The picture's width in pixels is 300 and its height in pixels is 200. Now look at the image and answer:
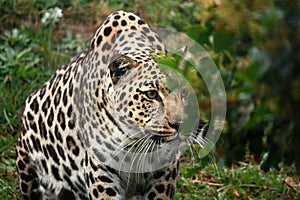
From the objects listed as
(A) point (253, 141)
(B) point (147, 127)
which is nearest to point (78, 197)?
(B) point (147, 127)

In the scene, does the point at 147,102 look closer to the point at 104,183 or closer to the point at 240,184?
the point at 104,183

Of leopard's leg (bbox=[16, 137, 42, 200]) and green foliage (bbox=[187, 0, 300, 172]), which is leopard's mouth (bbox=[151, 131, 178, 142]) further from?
leopard's leg (bbox=[16, 137, 42, 200])

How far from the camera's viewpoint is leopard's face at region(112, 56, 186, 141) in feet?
17.4

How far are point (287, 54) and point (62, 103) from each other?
398 centimetres

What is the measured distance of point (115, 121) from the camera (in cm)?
574

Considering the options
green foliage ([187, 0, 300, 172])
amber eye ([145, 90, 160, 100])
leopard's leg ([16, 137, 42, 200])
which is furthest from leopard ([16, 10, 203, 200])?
green foliage ([187, 0, 300, 172])

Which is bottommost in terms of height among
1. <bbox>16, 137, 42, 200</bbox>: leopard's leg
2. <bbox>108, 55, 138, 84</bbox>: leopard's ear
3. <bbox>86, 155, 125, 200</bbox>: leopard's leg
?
<bbox>16, 137, 42, 200</bbox>: leopard's leg

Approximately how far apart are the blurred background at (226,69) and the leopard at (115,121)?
45cm

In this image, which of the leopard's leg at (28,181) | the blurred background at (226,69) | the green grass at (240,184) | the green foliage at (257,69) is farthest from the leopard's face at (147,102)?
the green grass at (240,184)

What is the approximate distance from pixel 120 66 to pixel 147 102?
1.29 ft

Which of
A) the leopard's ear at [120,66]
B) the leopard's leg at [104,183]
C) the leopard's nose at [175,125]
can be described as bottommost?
the leopard's leg at [104,183]

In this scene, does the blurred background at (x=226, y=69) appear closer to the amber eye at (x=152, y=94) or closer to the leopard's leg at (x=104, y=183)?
the amber eye at (x=152, y=94)

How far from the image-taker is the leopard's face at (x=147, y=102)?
5301 millimetres

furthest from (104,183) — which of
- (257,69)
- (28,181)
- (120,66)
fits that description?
(257,69)
